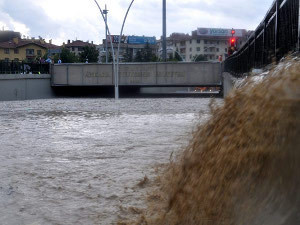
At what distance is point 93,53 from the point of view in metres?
69.4

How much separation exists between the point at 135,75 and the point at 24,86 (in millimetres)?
10185

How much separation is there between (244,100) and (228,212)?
65 centimetres

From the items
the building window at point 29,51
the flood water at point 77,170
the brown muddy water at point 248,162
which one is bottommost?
the flood water at point 77,170

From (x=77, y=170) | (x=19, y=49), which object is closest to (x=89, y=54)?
(x=19, y=49)

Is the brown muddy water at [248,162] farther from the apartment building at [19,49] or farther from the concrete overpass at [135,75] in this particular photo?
the apartment building at [19,49]

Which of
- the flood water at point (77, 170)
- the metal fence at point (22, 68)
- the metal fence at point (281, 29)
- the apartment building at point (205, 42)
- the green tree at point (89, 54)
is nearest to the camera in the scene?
the flood water at point (77, 170)

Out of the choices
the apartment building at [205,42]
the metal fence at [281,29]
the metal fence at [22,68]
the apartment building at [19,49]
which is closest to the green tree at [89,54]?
the metal fence at [22,68]

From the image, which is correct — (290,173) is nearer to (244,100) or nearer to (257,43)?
(244,100)

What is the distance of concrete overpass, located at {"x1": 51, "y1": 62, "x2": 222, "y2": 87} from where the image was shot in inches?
1586

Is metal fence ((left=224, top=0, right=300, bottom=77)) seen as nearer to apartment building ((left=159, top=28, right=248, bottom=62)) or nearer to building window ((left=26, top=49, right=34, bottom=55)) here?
building window ((left=26, top=49, right=34, bottom=55))

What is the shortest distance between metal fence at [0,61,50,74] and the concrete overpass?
2.70ft

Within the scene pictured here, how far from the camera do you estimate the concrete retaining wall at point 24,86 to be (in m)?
32.4

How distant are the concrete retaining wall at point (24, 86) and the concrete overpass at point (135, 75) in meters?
1.43

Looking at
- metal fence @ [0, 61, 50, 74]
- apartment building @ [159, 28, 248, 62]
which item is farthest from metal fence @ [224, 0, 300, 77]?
apartment building @ [159, 28, 248, 62]
